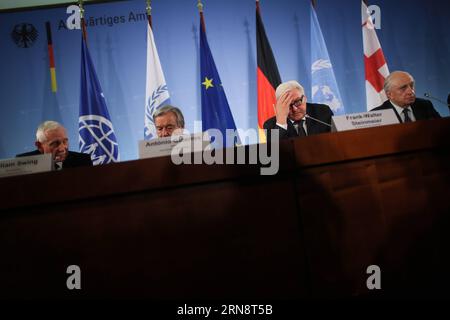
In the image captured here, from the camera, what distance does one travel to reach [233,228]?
4.06 ft

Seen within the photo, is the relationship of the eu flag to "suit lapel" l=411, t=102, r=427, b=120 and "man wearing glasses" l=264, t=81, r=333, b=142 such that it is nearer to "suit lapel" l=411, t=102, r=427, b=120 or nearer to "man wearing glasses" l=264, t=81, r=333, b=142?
"man wearing glasses" l=264, t=81, r=333, b=142

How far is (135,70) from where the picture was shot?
3.99 metres

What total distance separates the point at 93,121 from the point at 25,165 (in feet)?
7.03

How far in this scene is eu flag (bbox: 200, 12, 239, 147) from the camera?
3.66 meters

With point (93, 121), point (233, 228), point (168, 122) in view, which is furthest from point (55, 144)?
point (233, 228)

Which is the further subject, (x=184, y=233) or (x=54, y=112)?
(x=54, y=112)

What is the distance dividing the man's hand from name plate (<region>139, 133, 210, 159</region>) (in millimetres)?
1201

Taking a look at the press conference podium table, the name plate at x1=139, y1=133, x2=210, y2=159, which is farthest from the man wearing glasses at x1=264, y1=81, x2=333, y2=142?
the press conference podium table

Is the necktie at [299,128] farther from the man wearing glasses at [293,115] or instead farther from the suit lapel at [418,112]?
the suit lapel at [418,112]

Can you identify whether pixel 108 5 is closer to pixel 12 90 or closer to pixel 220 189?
pixel 12 90

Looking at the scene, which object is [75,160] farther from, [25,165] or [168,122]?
[25,165]

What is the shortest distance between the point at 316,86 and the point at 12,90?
2.93m

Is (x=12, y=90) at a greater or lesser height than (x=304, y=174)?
greater
